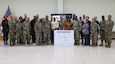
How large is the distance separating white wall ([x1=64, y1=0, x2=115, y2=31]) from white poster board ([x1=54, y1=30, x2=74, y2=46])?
4386 millimetres

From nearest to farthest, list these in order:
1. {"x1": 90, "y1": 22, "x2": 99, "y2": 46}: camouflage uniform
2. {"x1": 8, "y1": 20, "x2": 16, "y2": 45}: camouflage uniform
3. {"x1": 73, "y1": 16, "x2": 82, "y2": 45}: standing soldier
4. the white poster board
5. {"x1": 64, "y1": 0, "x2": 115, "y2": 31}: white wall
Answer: {"x1": 90, "y1": 22, "x2": 99, "y2": 46}: camouflage uniform → {"x1": 8, "y1": 20, "x2": 16, "y2": 45}: camouflage uniform → the white poster board → {"x1": 73, "y1": 16, "x2": 82, "y2": 45}: standing soldier → {"x1": 64, "y1": 0, "x2": 115, "y2": 31}: white wall

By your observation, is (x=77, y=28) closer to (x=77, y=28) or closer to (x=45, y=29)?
(x=77, y=28)

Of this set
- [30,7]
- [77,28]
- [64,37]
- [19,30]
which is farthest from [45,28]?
[30,7]

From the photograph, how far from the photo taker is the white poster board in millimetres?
12086

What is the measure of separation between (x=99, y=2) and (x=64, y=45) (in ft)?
18.0

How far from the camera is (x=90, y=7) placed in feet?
53.4

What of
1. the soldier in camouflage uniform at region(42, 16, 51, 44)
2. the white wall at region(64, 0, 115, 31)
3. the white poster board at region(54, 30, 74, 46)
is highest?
the white wall at region(64, 0, 115, 31)

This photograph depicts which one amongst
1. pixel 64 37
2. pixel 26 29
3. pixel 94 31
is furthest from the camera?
pixel 26 29

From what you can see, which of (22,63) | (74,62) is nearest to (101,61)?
(74,62)

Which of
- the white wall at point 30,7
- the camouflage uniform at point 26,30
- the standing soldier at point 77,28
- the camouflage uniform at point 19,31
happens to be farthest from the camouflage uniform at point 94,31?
the white wall at point 30,7

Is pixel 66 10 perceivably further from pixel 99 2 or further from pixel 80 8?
pixel 99 2

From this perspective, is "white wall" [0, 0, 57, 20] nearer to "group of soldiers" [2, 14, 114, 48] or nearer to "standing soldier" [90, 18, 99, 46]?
"group of soldiers" [2, 14, 114, 48]

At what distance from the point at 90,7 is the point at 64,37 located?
4.99m

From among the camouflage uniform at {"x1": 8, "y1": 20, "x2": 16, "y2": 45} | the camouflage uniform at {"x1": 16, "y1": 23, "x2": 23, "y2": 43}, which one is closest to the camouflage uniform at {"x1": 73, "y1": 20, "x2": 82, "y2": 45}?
the camouflage uniform at {"x1": 16, "y1": 23, "x2": 23, "y2": 43}
